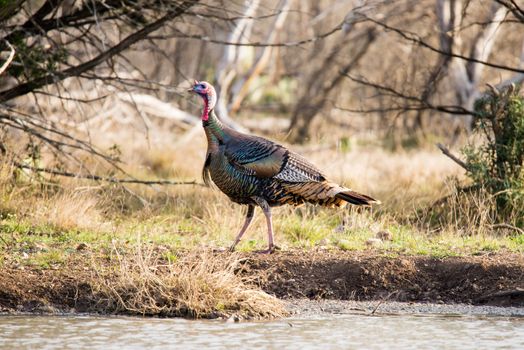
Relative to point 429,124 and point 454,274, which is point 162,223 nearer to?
point 454,274

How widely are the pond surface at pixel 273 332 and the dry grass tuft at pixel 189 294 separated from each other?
150 mm

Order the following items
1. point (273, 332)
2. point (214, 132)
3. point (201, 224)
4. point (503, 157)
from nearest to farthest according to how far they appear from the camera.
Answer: point (273, 332) → point (214, 132) → point (201, 224) → point (503, 157)

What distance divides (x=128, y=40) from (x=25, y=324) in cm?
417

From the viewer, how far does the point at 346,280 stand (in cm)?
862

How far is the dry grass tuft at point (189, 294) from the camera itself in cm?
775

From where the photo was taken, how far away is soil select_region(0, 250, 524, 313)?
26.6 ft

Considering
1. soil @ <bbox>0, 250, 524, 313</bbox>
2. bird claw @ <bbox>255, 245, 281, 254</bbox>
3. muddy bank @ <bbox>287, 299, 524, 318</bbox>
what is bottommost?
muddy bank @ <bbox>287, 299, 524, 318</bbox>

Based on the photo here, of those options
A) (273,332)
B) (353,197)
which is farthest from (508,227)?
(273,332)

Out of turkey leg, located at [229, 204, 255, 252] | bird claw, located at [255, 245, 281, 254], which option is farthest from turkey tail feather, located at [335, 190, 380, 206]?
turkey leg, located at [229, 204, 255, 252]

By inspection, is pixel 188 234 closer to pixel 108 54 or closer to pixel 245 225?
pixel 245 225

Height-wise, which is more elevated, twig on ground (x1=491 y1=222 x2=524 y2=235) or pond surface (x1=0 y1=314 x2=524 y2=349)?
twig on ground (x1=491 y1=222 x2=524 y2=235)

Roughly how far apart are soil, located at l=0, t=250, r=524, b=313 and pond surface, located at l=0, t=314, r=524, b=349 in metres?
0.40

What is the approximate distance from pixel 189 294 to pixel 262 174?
1.54m

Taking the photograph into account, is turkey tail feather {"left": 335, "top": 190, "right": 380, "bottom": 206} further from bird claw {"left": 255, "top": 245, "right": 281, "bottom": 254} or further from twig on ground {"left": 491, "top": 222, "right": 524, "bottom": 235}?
twig on ground {"left": 491, "top": 222, "right": 524, "bottom": 235}
